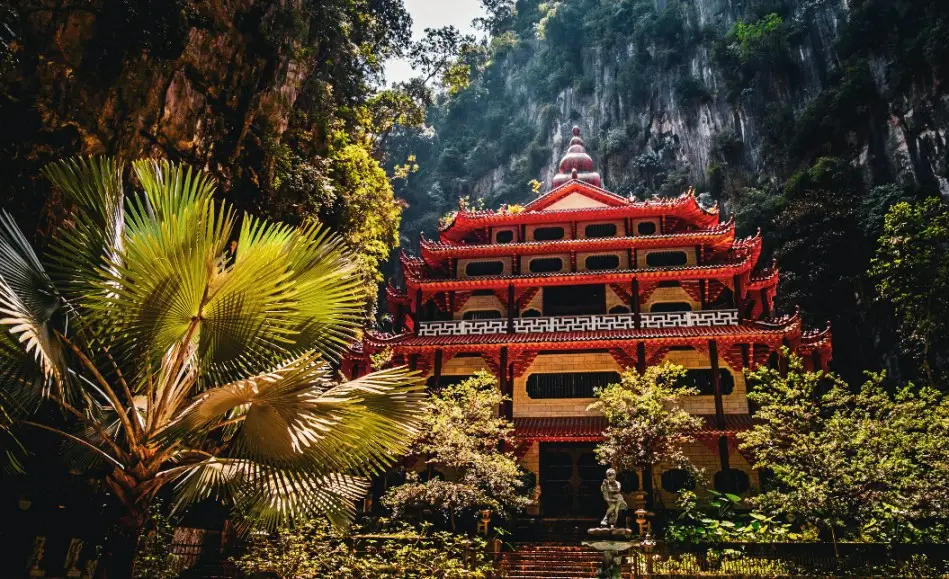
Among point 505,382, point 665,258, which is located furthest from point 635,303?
point 505,382

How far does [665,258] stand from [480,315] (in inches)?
302

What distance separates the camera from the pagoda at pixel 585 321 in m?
19.8

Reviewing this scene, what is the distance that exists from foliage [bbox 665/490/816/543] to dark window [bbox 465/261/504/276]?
11591 mm

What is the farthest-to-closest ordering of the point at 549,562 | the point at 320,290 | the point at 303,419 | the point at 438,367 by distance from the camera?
the point at 438,367 < the point at 549,562 < the point at 320,290 < the point at 303,419

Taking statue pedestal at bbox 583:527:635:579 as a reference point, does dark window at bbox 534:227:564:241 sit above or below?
above

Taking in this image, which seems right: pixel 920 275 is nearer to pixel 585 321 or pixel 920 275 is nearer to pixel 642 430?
pixel 585 321

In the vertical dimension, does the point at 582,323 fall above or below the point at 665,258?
below

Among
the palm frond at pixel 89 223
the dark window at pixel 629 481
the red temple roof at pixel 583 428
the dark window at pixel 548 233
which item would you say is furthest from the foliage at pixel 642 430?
the palm frond at pixel 89 223

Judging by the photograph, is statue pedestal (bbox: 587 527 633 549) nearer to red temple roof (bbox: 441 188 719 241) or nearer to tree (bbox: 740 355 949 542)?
tree (bbox: 740 355 949 542)

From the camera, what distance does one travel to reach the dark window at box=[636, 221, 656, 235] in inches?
982

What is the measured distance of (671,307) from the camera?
23.1 m

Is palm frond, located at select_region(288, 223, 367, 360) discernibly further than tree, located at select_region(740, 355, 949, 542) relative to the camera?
No

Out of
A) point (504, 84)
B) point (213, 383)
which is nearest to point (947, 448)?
point (213, 383)

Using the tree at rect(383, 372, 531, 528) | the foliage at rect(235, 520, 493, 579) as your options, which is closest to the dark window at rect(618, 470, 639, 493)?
the tree at rect(383, 372, 531, 528)
